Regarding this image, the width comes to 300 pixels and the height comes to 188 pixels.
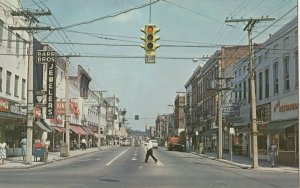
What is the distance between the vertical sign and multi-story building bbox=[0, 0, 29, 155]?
2689 mm

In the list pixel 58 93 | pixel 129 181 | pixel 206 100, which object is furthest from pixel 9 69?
pixel 206 100

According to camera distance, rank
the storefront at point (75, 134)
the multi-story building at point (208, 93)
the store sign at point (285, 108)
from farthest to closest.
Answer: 1. the storefront at point (75, 134)
2. the multi-story building at point (208, 93)
3. the store sign at point (285, 108)

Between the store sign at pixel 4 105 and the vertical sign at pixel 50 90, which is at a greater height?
the vertical sign at pixel 50 90

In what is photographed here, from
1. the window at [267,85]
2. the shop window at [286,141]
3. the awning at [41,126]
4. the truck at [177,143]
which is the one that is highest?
the window at [267,85]

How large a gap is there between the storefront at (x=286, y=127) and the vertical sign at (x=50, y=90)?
2024 centimetres

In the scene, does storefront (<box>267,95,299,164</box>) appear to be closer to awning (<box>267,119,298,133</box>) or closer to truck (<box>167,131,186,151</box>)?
awning (<box>267,119,298,133</box>)

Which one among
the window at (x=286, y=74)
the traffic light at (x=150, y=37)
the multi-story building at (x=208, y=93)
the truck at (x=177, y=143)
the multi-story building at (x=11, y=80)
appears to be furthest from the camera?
the truck at (x=177, y=143)

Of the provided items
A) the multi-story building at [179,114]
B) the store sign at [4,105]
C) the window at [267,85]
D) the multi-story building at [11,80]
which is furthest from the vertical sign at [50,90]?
the multi-story building at [179,114]

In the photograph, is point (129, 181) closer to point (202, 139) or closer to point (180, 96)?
point (202, 139)

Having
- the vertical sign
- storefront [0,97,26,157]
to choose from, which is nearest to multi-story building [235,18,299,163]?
storefront [0,97,26,157]

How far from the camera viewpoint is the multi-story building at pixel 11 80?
117ft

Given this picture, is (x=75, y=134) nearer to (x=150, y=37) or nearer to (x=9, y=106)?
(x=9, y=106)

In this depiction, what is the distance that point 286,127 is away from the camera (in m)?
31.1

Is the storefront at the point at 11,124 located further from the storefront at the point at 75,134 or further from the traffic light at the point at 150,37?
the storefront at the point at 75,134
